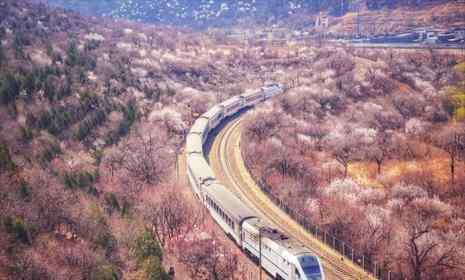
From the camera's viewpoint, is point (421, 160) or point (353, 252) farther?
point (421, 160)

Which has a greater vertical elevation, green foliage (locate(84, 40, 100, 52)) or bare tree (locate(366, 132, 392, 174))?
green foliage (locate(84, 40, 100, 52))

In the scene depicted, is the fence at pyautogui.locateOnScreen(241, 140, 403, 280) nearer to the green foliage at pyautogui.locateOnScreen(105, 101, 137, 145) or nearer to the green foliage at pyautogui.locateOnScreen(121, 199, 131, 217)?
the green foliage at pyautogui.locateOnScreen(121, 199, 131, 217)

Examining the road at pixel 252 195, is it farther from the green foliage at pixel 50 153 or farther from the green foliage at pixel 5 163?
the green foliage at pixel 5 163

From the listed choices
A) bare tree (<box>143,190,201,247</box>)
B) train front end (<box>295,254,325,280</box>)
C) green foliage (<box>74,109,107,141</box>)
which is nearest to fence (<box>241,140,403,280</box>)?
train front end (<box>295,254,325,280</box>)

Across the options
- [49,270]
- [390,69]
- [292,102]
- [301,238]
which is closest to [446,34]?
[390,69]

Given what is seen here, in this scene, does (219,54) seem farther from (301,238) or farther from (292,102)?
(301,238)

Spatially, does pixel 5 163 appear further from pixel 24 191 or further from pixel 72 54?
pixel 72 54
